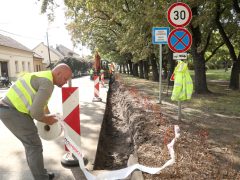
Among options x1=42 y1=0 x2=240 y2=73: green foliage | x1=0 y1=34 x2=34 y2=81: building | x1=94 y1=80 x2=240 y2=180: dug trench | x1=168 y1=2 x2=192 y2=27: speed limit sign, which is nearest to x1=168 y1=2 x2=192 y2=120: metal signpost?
x1=168 y1=2 x2=192 y2=27: speed limit sign

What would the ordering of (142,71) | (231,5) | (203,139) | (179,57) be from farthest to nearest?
1. (142,71)
2. (231,5)
3. (179,57)
4. (203,139)

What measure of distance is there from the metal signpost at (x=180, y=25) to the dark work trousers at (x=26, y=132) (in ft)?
15.4

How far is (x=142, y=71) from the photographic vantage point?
122 ft

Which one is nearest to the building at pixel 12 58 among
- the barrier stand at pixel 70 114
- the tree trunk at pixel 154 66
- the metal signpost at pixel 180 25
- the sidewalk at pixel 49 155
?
the tree trunk at pixel 154 66

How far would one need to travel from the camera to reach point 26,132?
3.79 meters

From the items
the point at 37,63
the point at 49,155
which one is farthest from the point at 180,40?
the point at 37,63

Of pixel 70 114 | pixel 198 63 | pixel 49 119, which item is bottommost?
pixel 70 114

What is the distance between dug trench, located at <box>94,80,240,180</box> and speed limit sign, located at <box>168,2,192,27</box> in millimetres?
2574

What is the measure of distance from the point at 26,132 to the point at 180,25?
5204 mm

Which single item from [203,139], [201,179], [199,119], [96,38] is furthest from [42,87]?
[96,38]

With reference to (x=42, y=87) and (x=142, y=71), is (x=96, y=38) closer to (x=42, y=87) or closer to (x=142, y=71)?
(x=142, y=71)

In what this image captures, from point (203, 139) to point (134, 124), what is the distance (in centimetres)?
224

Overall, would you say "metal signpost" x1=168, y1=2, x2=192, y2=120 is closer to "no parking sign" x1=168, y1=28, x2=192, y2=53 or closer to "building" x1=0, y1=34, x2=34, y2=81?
"no parking sign" x1=168, y1=28, x2=192, y2=53

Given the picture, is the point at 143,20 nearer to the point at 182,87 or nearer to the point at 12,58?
the point at 182,87
